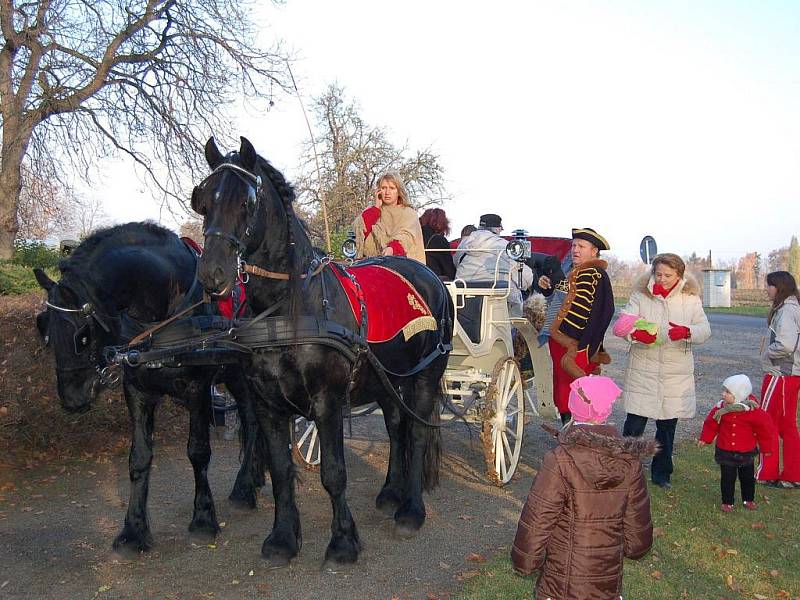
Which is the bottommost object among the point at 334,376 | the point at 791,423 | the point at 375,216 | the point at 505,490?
the point at 505,490

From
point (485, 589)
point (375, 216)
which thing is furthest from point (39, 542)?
point (375, 216)

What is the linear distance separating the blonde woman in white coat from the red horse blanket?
2000 mm

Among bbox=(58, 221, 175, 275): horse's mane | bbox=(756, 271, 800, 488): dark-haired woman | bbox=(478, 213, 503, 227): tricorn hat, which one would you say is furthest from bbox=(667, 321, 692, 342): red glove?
bbox=(58, 221, 175, 275): horse's mane

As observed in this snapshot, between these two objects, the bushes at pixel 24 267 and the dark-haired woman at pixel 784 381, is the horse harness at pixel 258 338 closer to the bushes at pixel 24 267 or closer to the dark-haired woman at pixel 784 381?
the bushes at pixel 24 267

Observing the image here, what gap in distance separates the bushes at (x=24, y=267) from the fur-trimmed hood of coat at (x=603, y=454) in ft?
19.3

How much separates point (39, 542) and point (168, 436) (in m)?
3.11

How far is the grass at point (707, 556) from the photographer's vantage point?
4207mm

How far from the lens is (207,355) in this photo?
464 centimetres

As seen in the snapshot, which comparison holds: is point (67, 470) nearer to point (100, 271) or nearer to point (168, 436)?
point (168, 436)

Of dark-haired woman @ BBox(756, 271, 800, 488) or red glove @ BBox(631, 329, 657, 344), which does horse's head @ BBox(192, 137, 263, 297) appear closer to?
red glove @ BBox(631, 329, 657, 344)

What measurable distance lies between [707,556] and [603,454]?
2.60 m

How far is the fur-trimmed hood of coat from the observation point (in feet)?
8.89

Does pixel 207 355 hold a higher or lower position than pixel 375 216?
lower

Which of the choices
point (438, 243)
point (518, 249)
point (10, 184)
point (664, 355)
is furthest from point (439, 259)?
point (10, 184)
